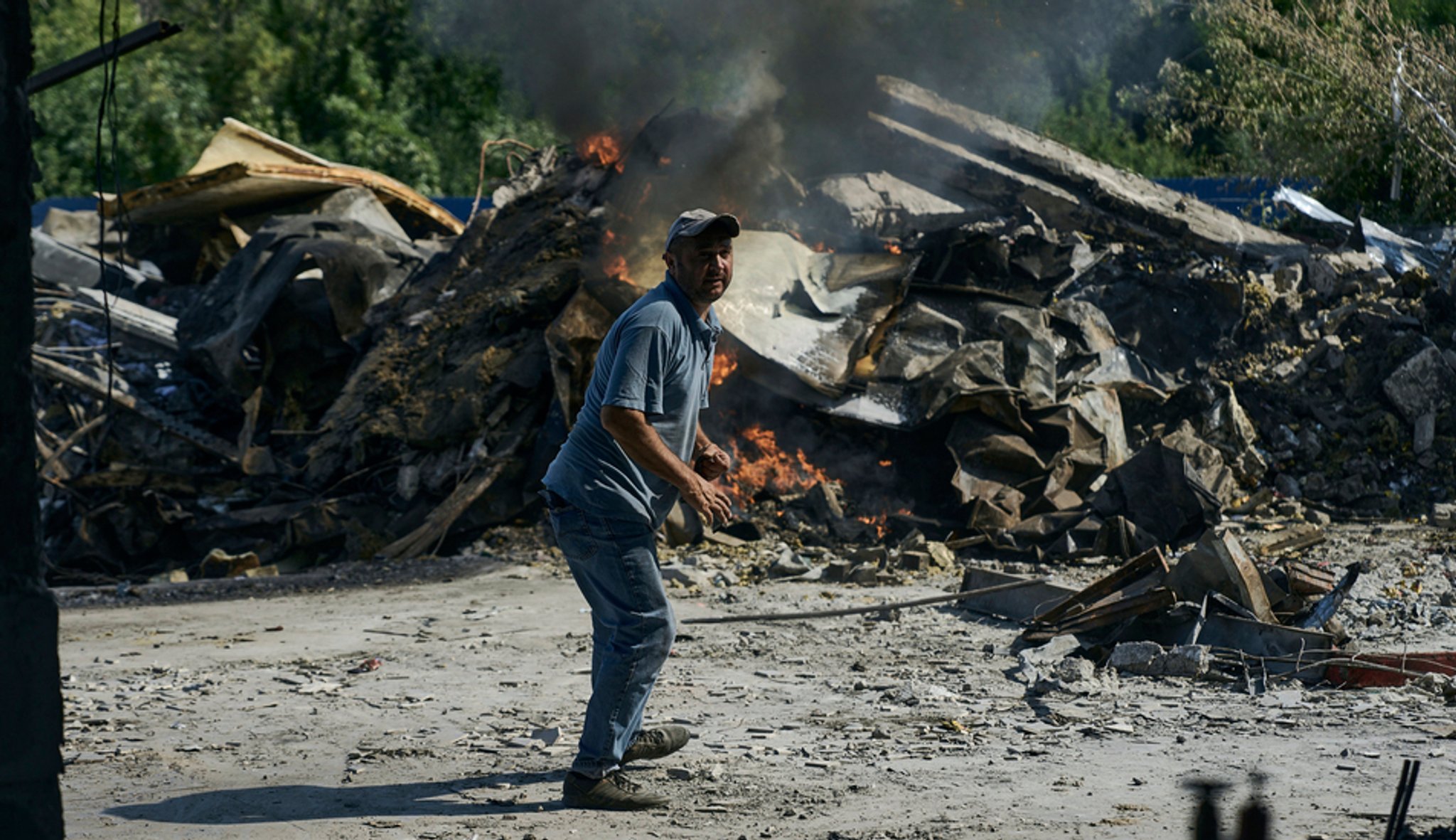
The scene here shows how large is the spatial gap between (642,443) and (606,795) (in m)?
1.03

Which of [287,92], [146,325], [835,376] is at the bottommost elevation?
[835,376]

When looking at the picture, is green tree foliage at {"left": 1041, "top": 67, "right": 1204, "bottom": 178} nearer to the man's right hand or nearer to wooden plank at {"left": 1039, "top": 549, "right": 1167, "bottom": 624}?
wooden plank at {"left": 1039, "top": 549, "right": 1167, "bottom": 624}

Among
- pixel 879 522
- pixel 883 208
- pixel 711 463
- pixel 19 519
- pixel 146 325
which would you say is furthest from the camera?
pixel 146 325

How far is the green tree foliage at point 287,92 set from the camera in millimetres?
26406

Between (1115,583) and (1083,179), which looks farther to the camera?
(1083,179)

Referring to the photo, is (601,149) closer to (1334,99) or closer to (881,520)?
(881,520)

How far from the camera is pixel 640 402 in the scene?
3.39 m

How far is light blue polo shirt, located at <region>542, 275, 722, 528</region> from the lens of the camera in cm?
342

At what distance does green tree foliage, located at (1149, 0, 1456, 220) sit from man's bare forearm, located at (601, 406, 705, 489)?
12.0 meters

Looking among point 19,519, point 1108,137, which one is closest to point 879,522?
point 19,519

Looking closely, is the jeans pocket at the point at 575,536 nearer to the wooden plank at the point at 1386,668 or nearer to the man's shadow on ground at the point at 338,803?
the man's shadow on ground at the point at 338,803

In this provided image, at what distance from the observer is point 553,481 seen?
3588 millimetres

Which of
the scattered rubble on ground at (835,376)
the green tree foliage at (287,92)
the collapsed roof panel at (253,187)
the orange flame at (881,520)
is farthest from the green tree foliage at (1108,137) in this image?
the orange flame at (881,520)

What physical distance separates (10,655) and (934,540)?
7026 mm
